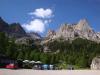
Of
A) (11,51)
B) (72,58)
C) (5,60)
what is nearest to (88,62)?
(72,58)

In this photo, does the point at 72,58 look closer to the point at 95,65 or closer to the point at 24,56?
the point at 24,56

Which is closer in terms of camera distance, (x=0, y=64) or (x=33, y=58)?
(x=0, y=64)

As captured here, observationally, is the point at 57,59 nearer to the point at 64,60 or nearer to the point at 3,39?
the point at 64,60

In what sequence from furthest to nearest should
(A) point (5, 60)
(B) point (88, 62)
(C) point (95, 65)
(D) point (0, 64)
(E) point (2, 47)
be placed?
(B) point (88, 62) → (E) point (2, 47) → (C) point (95, 65) → (A) point (5, 60) → (D) point (0, 64)

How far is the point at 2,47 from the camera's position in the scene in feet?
393

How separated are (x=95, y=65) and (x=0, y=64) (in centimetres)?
4579

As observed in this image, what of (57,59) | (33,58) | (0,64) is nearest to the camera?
(0,64)

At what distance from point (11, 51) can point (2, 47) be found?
14.4ft

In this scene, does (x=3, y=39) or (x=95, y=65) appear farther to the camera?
(x=3, y=39)

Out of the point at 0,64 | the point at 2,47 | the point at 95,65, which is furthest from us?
the point at 2,47

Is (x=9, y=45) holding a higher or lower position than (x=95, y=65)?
higher

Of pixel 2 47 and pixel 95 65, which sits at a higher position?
pixel 2 47

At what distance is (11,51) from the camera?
120 meters

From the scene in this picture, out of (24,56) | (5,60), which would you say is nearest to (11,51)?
(24,56)
